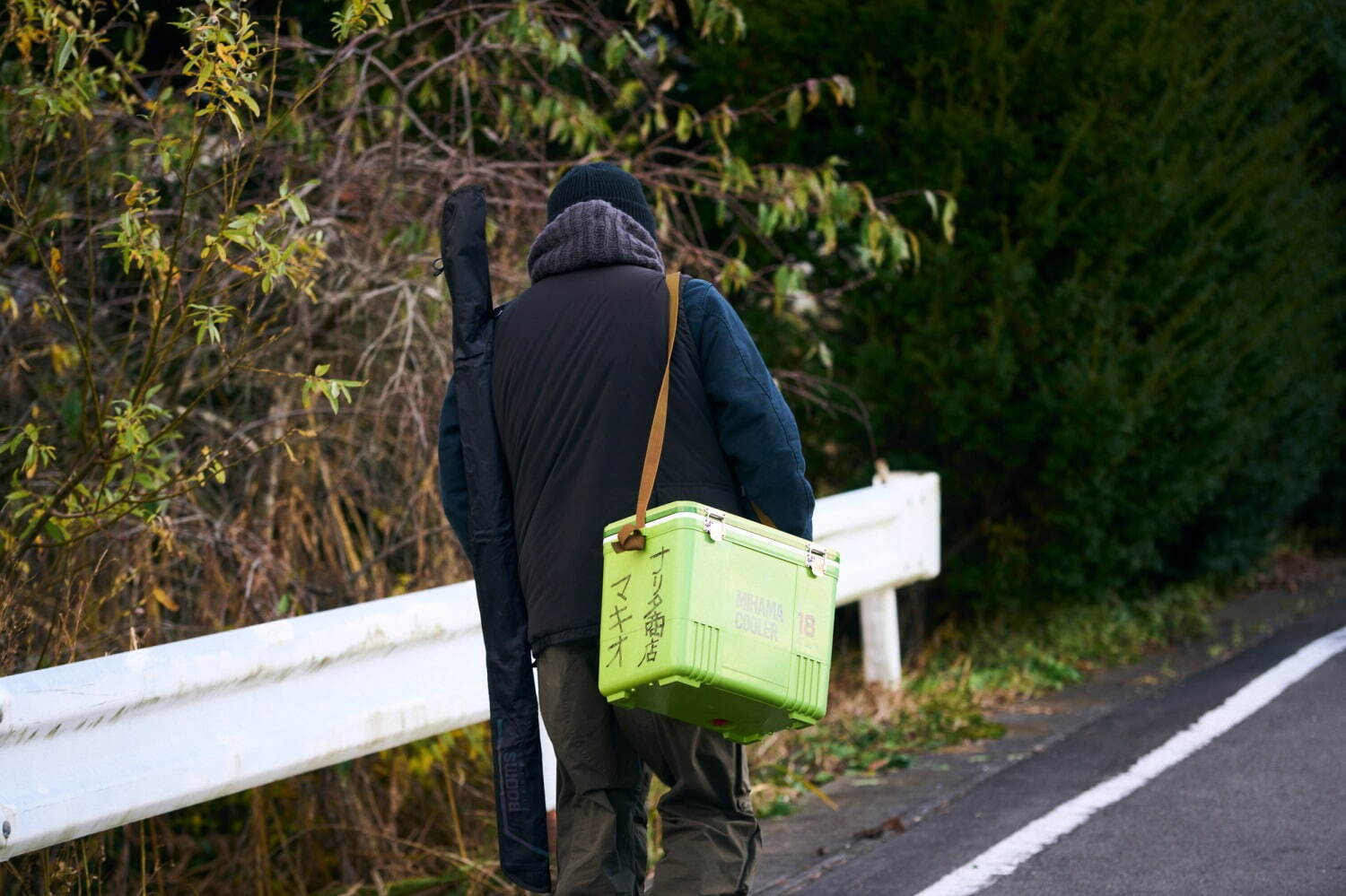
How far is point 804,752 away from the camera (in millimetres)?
5945

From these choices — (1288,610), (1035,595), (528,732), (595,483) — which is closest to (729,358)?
(595,483)

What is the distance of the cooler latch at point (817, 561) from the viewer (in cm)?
311

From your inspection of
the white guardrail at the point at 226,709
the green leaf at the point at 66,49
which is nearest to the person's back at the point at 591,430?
the white guardrail at the point at 226,709

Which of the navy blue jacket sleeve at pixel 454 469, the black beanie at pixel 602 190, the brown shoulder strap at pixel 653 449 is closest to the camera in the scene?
the brown shoulder strap at pixel 653 449

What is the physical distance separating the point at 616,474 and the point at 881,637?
3.64 meters

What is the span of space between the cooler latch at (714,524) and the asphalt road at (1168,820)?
180cm

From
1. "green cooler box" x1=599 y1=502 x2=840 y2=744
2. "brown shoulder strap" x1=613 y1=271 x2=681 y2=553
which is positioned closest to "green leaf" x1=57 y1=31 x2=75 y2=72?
"brown shoulder strap" x1=613 y1=271 x2=681 y2=553

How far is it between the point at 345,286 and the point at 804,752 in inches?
110

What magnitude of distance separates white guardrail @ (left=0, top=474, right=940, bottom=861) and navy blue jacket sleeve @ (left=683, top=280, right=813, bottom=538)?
4.35 feet

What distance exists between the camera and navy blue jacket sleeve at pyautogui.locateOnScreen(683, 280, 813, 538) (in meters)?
3.19

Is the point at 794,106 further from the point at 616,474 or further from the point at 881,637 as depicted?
the point at 616,474

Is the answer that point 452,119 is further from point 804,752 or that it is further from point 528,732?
point 528,732

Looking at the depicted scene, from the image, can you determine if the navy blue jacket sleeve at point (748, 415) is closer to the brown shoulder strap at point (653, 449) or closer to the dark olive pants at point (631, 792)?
the brown shoulder strap at point (653, 449)

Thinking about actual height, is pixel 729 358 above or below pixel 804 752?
above
